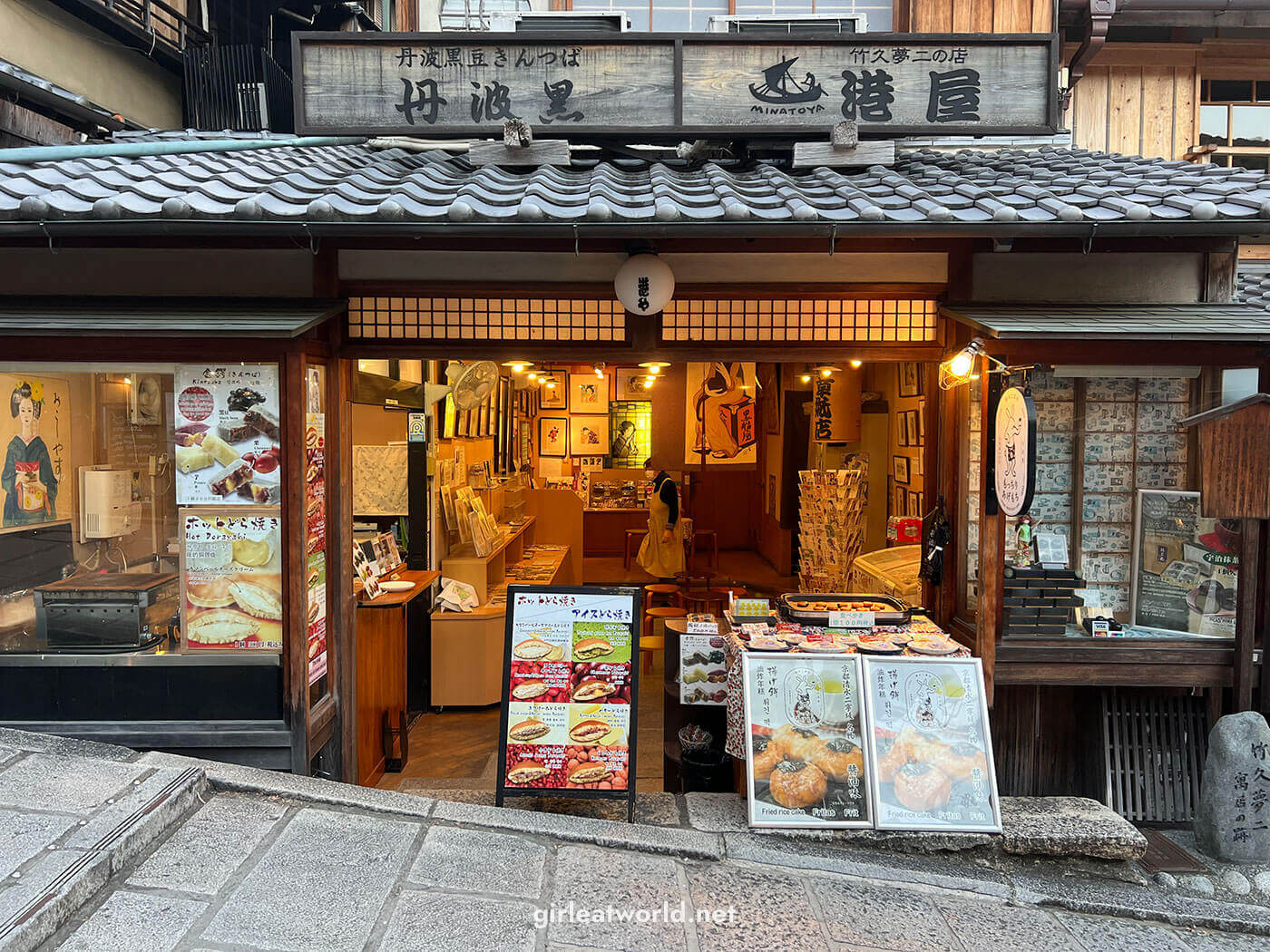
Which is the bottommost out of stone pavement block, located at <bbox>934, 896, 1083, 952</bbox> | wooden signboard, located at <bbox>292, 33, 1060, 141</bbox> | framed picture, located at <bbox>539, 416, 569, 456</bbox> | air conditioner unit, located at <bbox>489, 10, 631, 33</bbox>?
stone pavement block, located at <bbox>934, 896, 1083, 952</bbox>

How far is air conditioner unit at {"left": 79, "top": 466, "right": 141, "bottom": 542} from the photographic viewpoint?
20.8 feet

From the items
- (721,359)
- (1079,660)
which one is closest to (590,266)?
(721,359)

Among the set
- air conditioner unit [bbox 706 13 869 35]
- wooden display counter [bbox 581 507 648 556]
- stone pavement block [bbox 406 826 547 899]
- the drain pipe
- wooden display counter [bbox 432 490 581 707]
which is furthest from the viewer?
wooden display counter [bbox 581 507 648 556]

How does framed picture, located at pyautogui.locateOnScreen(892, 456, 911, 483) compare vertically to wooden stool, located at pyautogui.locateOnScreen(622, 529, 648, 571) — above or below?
above

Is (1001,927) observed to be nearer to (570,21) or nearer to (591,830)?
(591,830)

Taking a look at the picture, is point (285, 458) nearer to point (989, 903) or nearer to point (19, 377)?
point (19, 377)

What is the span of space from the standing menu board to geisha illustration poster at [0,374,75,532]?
4.04m

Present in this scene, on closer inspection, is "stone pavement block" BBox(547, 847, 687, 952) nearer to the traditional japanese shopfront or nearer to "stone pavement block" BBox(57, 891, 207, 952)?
"stone pavement block" BBox(57, 891, 207, 952)

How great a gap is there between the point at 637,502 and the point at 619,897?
14.6m

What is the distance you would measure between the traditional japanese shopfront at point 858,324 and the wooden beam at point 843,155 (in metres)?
0.05

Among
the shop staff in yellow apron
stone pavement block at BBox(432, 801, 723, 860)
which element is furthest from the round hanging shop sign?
the shop staff in yellow apron

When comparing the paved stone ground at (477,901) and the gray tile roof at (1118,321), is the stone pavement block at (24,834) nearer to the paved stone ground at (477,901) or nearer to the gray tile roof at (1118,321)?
the paved stone ground at (477,901)

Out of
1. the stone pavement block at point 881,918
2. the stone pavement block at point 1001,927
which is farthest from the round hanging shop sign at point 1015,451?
the stone pavement block at point 881,918

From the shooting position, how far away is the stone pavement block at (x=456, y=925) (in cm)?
407
